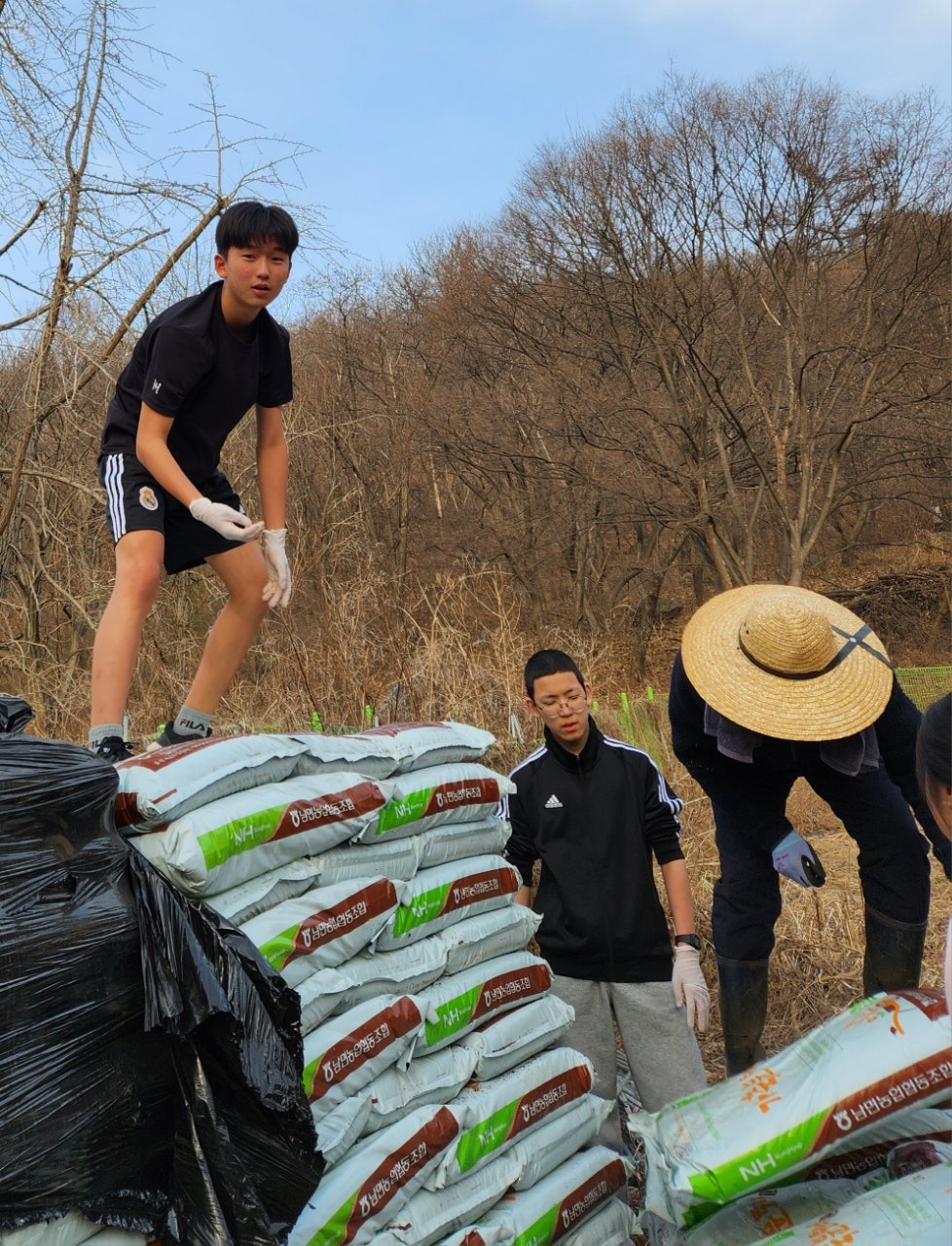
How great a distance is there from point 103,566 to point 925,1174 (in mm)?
8428

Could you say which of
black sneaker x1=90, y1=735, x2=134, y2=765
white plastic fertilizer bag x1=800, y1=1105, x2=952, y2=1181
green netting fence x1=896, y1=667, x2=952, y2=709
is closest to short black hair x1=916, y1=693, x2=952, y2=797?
white plastic fertilizer bag x1=800, y1=1105, x2=952, y2=1181

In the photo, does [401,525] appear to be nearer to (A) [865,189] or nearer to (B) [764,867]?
(A) [865,189]

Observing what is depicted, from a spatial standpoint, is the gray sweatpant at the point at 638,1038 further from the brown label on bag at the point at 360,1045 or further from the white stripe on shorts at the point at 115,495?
the white stripe on shorts at the point at 115,495

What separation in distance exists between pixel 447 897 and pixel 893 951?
4.19 ft

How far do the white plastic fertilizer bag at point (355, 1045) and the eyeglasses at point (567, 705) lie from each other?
0.87 meters

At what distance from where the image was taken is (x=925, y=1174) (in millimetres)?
1936

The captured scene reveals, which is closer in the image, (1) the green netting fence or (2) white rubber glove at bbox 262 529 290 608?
(2) white rubber glove at bbox 262 529 290 608

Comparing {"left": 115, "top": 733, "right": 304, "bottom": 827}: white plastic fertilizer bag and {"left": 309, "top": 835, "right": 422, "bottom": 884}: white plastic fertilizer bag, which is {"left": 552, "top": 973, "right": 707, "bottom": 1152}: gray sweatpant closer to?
{"left": 309, "top": 835, "right": 422, "bottom": 884}: white plastic fertilizer bag

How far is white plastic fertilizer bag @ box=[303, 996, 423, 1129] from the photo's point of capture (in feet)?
6.75

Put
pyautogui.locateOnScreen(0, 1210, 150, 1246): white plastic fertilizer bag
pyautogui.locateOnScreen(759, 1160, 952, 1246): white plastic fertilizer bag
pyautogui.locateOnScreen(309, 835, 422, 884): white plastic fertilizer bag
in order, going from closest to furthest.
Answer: pyautogui.locateOnScreen(0, 1210, 150, 1246): white plastic fertilizer bag < pyautogui.locateOnScreen(759, 1160, 952, 1246): white plastic fertilizer bag < pyautogui.locateOnScreen(309, 835, 422, 884): white plastic fertilizer bag

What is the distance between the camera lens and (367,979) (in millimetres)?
2260

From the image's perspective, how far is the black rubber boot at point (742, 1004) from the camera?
312cm

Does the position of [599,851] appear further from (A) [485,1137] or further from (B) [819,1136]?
(B) [819,1136]

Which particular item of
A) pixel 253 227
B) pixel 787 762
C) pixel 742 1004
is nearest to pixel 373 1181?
pixel 742 1004
